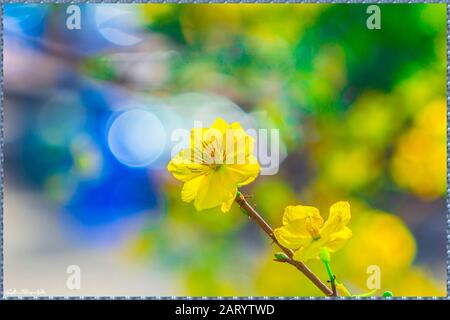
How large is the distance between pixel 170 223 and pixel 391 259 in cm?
55

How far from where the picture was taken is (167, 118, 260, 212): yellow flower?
49.7 inches

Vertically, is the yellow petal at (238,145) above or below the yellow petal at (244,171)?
above

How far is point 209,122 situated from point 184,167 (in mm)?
127

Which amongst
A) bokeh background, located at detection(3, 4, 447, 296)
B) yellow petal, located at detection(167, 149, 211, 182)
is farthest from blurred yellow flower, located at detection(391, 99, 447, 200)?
yellow petal, located at detection(167, 149, 211, 182)

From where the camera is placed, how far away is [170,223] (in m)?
1.35

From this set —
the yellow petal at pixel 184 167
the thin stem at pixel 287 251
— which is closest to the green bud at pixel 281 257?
the thin stem at pixel 287 251

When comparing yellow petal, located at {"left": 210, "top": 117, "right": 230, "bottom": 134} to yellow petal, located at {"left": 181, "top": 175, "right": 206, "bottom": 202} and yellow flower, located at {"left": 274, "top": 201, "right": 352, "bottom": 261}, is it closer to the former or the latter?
yellow petal, located at {"left": 181, "top": 175, "right": 206, "bottom": 202}

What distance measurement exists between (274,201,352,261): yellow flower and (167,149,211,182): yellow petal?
9.2 inches

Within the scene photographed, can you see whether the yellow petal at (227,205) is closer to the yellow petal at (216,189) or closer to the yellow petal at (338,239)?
the yellow petal at (216,189)

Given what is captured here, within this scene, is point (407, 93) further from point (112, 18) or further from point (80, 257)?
point (80, 257)

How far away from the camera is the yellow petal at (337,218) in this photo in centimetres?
130

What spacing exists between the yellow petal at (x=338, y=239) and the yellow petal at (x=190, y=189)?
338mm
